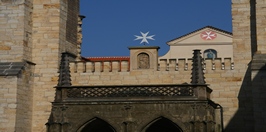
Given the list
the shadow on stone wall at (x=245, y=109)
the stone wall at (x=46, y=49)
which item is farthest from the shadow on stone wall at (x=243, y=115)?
the stone wall at (x=46, y=49)

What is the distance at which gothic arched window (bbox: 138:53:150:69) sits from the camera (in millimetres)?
24109

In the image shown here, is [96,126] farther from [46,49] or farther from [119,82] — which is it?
[46,49]

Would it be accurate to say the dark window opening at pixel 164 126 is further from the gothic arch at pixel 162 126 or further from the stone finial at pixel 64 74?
the stone finial at pixel 64 74

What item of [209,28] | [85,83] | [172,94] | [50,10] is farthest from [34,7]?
[209,28]

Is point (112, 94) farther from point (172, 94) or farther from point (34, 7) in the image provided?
point (34, 7)

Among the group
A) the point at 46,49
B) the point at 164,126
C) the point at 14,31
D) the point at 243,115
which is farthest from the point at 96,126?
the point at 243,115

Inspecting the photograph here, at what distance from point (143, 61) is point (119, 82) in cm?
112

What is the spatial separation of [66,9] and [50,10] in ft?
2.57

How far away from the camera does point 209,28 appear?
43.1m

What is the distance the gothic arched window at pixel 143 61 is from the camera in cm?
2411

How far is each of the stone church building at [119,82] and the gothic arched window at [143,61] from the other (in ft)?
0.12

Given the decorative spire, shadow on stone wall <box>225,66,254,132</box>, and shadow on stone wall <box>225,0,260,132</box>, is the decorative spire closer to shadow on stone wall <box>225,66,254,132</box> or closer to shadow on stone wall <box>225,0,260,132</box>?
shadow on stone wall <box>225,0,260,132</box>

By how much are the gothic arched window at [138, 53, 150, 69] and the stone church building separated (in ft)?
0.12

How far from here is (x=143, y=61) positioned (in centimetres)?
2417
